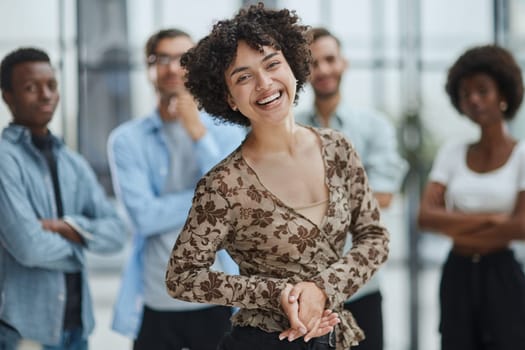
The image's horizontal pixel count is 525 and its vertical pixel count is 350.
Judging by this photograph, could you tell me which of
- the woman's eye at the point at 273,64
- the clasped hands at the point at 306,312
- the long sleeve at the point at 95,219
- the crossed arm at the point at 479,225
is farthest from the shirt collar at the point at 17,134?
the crossed arm at the point at 479,225

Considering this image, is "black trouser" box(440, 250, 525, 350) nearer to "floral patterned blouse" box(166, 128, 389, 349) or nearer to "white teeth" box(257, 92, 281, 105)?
"floral patterned blouse" box(166, 128, 389, 349)

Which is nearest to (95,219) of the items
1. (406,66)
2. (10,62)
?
(10,62)

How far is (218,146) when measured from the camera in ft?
9.96

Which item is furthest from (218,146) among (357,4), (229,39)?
(357,4)

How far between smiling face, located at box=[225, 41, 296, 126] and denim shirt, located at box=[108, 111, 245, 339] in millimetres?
886

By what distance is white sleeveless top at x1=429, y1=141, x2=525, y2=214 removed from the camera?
10.8 ft

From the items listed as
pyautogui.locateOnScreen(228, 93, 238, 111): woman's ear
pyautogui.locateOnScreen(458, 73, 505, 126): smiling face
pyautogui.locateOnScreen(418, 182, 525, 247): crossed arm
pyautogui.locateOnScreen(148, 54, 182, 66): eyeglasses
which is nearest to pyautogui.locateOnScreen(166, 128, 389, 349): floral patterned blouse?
pyautogui.locateOnScreen(228, 93, 238, 111): woman's ear

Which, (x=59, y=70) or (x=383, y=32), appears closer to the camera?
(x=59, y=70)

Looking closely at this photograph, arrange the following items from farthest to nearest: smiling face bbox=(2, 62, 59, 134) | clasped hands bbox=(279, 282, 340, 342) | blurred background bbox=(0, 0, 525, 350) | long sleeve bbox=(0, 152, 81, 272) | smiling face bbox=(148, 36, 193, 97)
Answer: blurred background bbox=(0, 0, 525, 350) → smiling face bbox=(148, 36, 193, 97) → smiling face bbox=(2, 62, 59, 134) → long sleeve bbox=(0, 152, 81, 272) → clasped hands bbox=(279, 282, 340, 342)

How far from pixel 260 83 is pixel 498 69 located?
1648 millimetres

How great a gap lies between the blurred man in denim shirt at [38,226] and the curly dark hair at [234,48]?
29.7 inches

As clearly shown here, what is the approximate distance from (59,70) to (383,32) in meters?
2.01

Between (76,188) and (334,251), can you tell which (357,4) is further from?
(334,251)

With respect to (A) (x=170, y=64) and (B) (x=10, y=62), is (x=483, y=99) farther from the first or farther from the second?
(B) (x=10, y=62)
